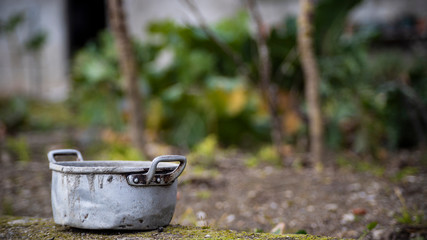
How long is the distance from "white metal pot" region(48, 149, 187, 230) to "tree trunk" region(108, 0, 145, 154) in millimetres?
1723

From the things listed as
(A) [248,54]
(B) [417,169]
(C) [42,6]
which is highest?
(C) [42,6]

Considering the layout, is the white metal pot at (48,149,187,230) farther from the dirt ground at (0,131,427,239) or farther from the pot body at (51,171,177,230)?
the dirt ground at (0,131,427,239)

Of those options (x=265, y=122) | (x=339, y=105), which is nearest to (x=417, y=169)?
(x=339, y=105)

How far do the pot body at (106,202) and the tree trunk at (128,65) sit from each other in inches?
68.3

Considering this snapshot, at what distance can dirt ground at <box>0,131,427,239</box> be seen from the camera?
214 cm

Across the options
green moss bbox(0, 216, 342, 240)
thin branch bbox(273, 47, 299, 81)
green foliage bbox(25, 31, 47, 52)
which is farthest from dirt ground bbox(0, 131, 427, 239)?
green foliage bbox(25, 31, 47, 52)

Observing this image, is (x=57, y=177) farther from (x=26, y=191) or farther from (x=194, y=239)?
(x=26, y=191)

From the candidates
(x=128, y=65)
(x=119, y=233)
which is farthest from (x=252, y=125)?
(x=119, y=233)

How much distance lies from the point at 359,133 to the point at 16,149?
9.60 ft

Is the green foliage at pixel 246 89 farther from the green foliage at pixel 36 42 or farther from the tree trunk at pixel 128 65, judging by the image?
the green foliage at pixel 36 42

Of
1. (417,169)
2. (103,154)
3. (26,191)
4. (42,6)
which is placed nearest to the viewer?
(26,191)

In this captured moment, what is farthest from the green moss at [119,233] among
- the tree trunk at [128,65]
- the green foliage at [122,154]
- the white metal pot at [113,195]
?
the tree trunk at [128,65]

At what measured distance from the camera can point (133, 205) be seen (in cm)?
144

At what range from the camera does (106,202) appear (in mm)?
1430
